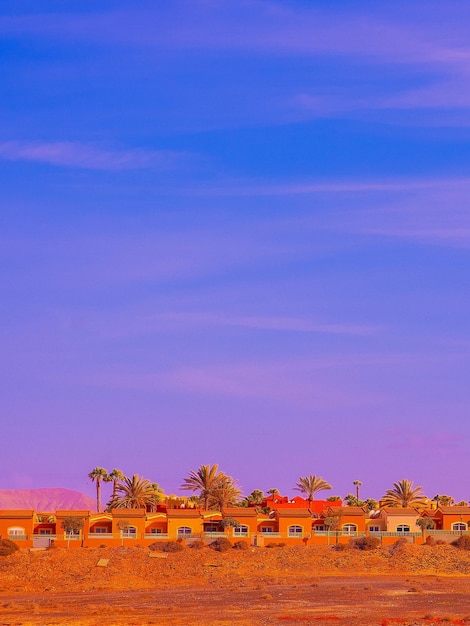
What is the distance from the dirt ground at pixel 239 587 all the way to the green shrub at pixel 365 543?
121 cm

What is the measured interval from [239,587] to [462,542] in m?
30.0

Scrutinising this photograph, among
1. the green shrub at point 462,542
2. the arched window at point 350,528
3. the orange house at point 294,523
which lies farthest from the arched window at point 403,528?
the orange house at point 294,523

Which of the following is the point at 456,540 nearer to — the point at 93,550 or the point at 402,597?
the point at 402,597

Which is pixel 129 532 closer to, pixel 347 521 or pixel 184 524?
pixel 184 524

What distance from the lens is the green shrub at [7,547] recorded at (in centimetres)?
10162

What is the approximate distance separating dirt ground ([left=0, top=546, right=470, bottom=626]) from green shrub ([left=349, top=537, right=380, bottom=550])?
3.96ft

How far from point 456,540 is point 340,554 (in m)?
13.7

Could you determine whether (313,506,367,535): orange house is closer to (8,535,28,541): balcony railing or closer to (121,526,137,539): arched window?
(121,526,137,539): arched window

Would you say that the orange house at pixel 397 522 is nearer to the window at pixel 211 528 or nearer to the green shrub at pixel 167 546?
the window at pixel 211 528

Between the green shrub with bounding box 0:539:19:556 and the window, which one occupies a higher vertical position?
the window

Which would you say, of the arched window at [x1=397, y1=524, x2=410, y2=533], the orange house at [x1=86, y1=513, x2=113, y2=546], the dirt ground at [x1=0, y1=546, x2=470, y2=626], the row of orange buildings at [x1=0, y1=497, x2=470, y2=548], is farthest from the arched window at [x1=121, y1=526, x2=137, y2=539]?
the arched window at [x1=397, y1=524, x2=410, y2=533]

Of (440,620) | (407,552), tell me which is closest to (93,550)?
(407,552)

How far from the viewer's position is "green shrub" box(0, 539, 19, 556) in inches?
4001

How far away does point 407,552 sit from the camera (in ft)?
348
